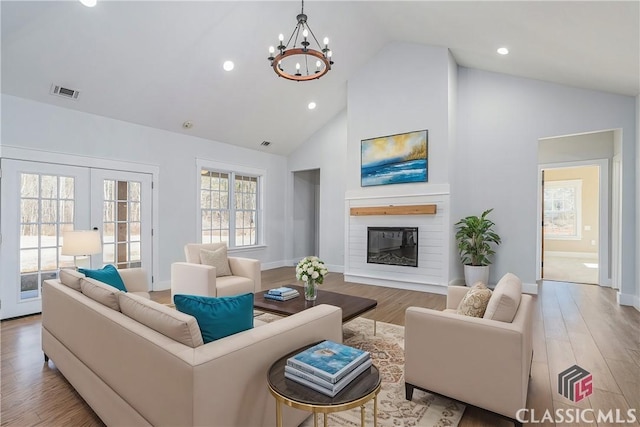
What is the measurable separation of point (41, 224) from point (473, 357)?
5130 millimetres

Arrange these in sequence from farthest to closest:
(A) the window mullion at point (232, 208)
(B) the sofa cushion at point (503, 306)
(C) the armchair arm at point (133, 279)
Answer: (A) the window mullion at point (232, 208), (C) the armchair arm at point (133, 279), (B) the sofa cushion at point (503, 306)

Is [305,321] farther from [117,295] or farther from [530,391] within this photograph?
[530,391]

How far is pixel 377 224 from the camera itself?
6039 mm

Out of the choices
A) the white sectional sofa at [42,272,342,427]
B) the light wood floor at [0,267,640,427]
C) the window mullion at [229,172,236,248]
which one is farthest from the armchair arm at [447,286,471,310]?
the window mullion at [229,172,236,248]

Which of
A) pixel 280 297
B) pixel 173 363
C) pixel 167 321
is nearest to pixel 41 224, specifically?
pixel 280 297

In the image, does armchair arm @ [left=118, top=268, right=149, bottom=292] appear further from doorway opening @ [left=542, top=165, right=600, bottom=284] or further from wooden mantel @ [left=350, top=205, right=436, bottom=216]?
doorway opening @ [left=542, top=165, right=600, bottom=284]

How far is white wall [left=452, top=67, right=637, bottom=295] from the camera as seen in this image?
5.02 metres

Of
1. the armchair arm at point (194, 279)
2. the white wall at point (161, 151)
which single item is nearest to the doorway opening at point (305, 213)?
the white wall at point (161, 151)

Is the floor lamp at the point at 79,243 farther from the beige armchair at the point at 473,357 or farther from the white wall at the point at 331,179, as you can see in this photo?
the white wall at the point at 331,179

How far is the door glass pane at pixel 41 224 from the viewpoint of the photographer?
162 inches

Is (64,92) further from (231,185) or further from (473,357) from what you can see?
(473,357)

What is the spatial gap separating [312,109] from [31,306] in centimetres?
553

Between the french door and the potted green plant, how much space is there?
524 centimetres

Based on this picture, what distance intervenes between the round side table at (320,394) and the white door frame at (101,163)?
177 inches
